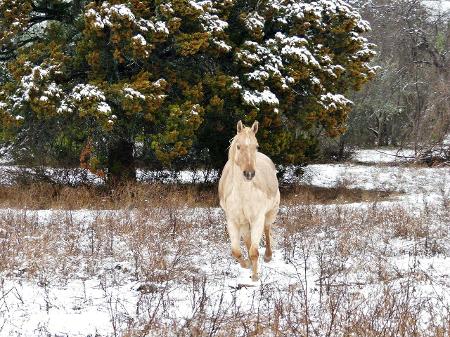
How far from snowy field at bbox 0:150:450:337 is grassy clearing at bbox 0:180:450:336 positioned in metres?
0.02

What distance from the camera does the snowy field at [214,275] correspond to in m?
4.83

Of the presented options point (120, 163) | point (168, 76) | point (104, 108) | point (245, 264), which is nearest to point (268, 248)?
point (245, 264)

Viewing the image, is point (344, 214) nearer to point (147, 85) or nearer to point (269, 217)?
point (269, 217)

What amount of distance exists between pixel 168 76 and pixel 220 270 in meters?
8.44

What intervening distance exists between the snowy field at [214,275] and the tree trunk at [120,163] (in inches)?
162

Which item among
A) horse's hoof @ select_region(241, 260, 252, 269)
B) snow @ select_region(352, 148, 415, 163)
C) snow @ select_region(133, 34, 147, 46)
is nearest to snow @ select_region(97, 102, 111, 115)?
snow @ select_region(133, 34, 147, 46)

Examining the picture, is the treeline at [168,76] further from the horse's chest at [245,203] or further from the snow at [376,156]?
the snow at [376,156]

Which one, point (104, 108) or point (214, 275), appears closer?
point (214, 275)

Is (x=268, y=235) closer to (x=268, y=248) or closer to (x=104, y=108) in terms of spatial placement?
(x=268, y=248)

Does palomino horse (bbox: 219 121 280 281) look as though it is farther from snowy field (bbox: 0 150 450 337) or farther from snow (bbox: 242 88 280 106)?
snow (bbox: 242 88 280 106)

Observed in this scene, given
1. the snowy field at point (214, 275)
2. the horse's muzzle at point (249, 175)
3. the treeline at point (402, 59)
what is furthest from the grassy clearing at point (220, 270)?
the treeline at point (402, 59)

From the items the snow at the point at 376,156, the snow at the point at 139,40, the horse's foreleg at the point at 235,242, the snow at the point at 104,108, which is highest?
the snow at the point at 139,40

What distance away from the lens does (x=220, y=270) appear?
23.8 ft

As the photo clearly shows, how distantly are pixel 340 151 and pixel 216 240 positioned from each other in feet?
73.2
